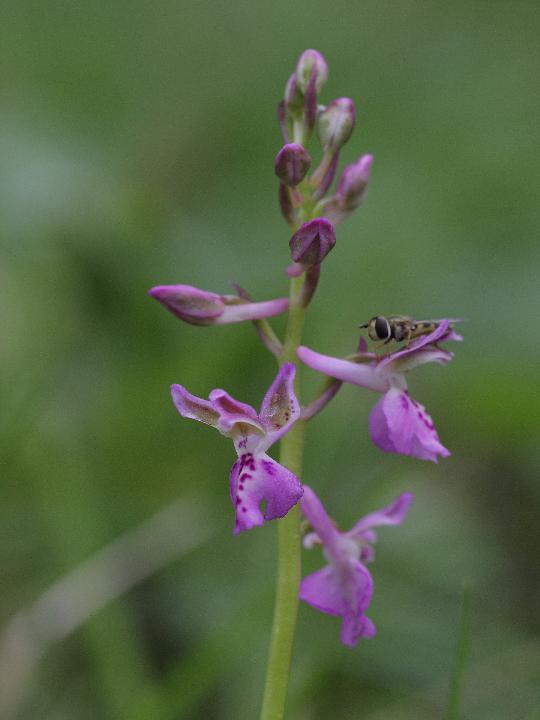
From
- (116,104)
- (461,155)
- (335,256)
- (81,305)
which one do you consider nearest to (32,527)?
(81,305)

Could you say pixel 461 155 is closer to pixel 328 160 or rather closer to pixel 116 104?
pixel 116 104

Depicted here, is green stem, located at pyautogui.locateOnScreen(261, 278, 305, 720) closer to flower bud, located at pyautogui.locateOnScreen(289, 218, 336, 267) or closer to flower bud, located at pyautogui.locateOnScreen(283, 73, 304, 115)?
flower bud, located at pyautogui.locateOnScreen(289, 218, 336, 267)

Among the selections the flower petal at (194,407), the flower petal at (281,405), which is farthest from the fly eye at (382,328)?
the flower petal at (194,407)

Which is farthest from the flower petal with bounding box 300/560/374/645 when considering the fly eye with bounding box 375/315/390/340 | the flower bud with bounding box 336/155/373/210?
the flower bud with bounding box 336/155/373/210

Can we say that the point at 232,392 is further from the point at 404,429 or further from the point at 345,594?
the point at 404,429

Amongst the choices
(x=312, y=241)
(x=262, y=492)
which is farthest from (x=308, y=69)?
(x=262, y=492)
